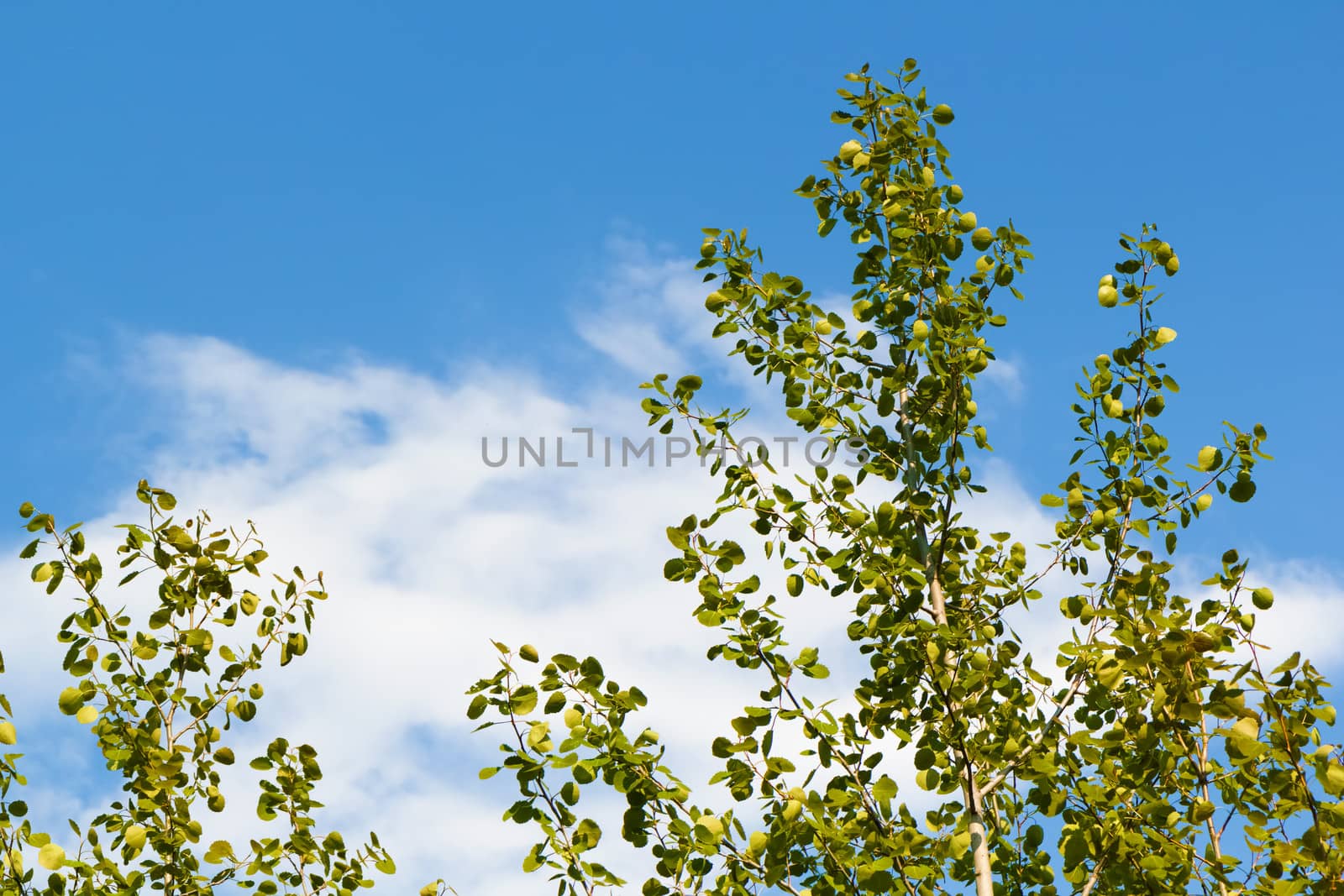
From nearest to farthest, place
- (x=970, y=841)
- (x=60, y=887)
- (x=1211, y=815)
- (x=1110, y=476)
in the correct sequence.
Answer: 1. (x=1211, y=815)
2. (x=60, y=887)
3. (x=970, y=841)
4. (x=1110, y=476)

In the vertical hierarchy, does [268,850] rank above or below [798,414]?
below

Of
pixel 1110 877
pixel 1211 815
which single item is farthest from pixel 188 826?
pixel 1211 815

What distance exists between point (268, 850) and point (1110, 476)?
448 cm

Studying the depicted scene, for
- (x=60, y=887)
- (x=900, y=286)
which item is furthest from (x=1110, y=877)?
(x=60, y=887)

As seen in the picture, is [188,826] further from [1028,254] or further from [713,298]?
[1028,254]

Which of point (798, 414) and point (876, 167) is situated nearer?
point (798, 414)

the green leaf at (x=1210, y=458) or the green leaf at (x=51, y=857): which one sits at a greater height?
the green leaf at (x=1210, y=458)

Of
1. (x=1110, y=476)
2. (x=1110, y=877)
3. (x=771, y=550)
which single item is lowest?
(x=1110, y=877)

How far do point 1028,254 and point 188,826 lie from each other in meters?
4.98

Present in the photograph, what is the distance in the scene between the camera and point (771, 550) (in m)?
5.44

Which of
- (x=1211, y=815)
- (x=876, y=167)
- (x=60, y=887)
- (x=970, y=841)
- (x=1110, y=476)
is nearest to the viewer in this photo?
(x=1211, y=815)

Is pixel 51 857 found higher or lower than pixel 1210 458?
lower

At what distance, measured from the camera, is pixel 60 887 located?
185 inches

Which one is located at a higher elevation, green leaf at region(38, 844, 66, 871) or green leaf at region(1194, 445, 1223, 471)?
green leaf at region(1194, 445, 1223, 471)
